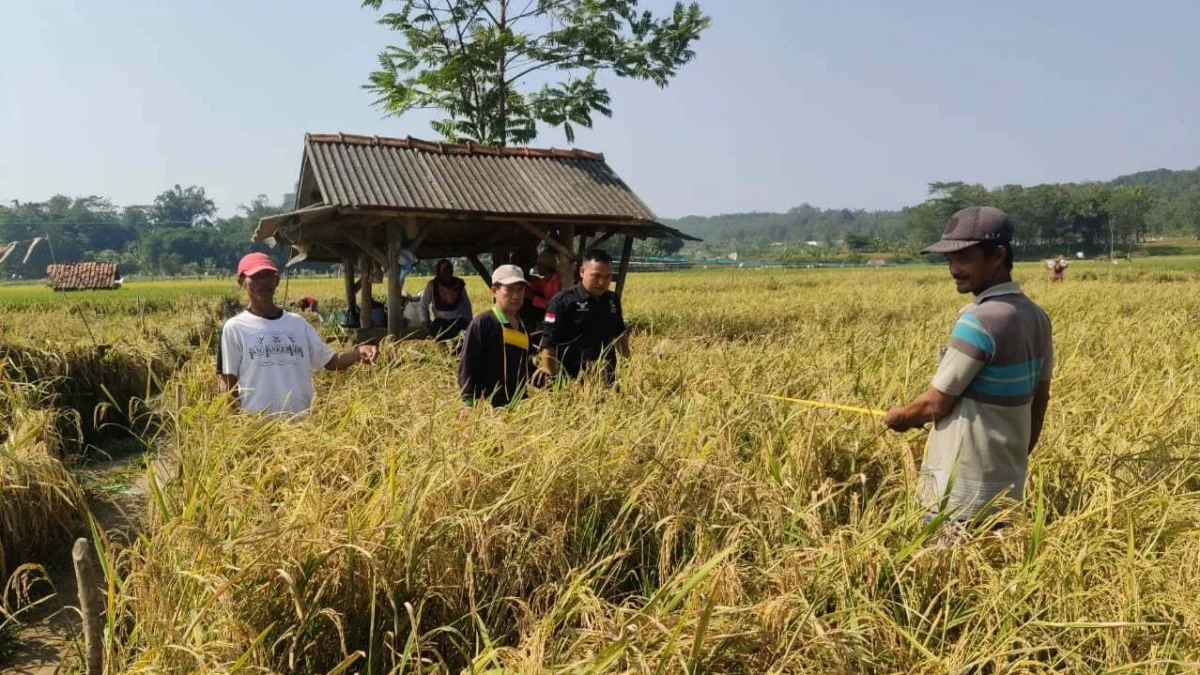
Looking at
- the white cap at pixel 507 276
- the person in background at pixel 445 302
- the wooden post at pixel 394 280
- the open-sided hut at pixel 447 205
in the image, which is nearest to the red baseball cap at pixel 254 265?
the white cap at pixel 507 276

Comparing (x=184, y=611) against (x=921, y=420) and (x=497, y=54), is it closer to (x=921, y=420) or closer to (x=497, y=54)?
(x=921, y=420)

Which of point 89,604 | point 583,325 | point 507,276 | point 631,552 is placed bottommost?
point 631,552

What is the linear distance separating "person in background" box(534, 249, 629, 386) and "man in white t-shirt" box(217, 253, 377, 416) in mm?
1224

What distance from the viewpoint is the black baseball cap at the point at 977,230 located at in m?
2.19

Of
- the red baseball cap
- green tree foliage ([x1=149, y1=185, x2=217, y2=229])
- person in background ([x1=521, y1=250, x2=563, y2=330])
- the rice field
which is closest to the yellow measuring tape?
the rice field

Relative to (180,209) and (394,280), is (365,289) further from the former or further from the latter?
(180,209)

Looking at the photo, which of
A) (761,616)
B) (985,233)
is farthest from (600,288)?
(761,616)

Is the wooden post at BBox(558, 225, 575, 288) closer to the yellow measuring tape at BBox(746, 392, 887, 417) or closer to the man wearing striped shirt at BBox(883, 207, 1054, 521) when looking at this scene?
the yellow measuring tape at BBox(746, 392, 887, 417)

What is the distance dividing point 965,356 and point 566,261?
7.30 meters

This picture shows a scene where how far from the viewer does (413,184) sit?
874cm

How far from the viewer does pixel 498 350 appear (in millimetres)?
3613

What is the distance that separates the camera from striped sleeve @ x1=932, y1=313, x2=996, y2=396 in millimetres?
2109

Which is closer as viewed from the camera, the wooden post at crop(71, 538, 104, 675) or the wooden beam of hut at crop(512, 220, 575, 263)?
the wooden post at crop(71, 538, 104, 675)

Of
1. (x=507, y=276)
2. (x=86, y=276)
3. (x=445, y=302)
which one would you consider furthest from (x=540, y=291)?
(x=86, y=276)
